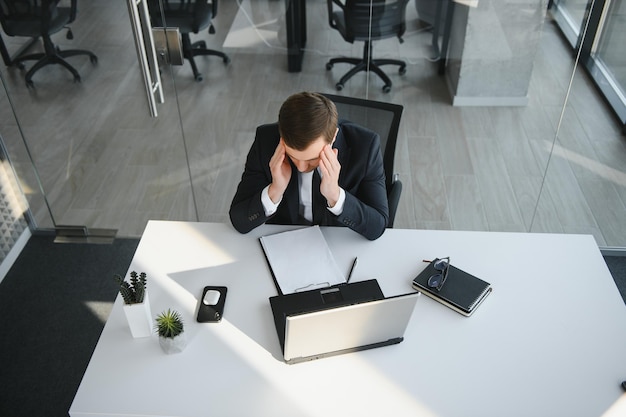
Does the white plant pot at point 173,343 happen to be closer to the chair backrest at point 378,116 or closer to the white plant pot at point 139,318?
the white plant pot at point 139,318

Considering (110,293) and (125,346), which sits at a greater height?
(125,346)

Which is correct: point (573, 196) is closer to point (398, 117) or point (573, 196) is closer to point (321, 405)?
point (398, 117)

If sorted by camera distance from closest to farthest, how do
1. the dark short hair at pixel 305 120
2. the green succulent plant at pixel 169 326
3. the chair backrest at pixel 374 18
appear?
1. the green succulent plant at pixel 169 326
2. the dark short hair at pixel 305 120
3. the chair backrest at pixel 374 18

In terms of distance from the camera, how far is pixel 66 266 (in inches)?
131

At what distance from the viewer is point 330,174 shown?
2.07 m

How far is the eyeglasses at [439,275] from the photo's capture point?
2010mm

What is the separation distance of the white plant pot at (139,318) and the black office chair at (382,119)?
1083mm

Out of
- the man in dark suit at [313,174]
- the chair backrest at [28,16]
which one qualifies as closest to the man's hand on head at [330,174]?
the man in dark suit at [313,174]

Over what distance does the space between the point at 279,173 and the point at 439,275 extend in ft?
2.17

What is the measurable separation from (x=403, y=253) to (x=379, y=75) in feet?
4.60

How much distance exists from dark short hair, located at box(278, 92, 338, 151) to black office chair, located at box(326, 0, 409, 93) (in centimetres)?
125

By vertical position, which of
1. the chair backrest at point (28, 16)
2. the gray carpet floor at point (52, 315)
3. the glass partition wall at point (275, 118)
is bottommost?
the gray carpet floor at point (52, 315)

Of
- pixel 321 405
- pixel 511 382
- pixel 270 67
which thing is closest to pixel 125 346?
pixel 321 405

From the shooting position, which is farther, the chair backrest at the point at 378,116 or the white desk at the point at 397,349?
the chair backrest at the point at 378,116
